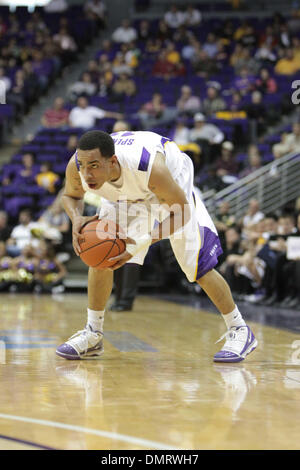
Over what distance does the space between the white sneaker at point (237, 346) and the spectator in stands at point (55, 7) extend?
15.0 m

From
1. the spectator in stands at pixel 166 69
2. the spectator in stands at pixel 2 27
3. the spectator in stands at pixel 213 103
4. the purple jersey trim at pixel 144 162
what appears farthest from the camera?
the spectator in stands at pixel 2 27

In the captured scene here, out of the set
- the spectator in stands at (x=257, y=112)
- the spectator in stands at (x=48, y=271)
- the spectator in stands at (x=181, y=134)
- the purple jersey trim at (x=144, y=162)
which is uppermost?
the spectator in stands at (x=257, y=112)

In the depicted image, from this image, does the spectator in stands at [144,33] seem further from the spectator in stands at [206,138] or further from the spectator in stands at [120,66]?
the spectator in stands at [206,138]

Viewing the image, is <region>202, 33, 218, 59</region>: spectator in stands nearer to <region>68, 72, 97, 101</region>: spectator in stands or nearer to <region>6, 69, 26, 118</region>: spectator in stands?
<region>68, 72, 97, 101</region>: spectator in stands

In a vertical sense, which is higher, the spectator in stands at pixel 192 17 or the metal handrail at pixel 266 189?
the spectator in stands at pixel 192 17

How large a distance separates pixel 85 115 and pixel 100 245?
996cm

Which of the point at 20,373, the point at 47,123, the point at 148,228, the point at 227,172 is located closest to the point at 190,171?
the point at 148,228

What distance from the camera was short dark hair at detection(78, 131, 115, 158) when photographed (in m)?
3.49

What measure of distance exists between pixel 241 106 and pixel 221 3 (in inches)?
229

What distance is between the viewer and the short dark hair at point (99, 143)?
3.49 metres

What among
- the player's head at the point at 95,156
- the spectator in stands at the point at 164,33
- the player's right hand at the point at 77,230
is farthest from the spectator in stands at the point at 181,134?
the player's head at the point at 95,156

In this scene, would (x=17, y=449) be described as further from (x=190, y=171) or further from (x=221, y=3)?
(x=221, y=3)

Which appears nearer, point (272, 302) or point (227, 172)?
point (272, 302)

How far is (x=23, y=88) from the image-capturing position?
48.6ft
